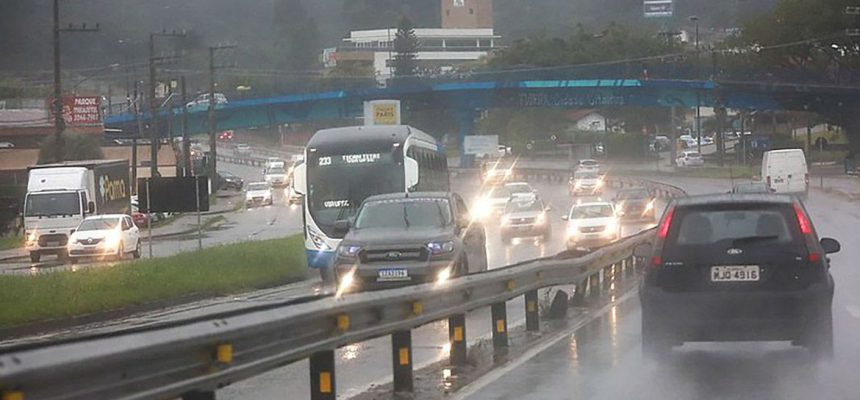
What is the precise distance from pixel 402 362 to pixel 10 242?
5155 centimetres

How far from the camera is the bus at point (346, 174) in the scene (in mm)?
31312

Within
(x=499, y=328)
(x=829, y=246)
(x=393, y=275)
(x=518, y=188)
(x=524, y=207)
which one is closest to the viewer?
(x=829, y=246)

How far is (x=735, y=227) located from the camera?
44.4ft

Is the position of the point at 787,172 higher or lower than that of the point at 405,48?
lower

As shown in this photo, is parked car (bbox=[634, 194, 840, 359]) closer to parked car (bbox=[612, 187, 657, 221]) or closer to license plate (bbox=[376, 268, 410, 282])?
license plate (bbox=[376, 268, 410, 282])

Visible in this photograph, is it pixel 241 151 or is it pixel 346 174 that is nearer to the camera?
pixel 346 174

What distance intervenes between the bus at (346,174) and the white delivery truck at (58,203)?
68.5ft

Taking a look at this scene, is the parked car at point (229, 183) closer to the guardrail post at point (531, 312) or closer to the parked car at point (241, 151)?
the parked car at point (241, 151)

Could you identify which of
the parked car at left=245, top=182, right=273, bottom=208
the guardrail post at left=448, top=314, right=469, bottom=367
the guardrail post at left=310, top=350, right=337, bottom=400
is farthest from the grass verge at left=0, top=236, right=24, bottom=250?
the guardrail post at left=310, top=350, right=337, bottom=400

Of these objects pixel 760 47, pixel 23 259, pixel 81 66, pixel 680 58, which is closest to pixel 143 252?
pixel 23 259

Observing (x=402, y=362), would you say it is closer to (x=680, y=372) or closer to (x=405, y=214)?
(x=680, y=372)

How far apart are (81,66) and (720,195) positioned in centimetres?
12678

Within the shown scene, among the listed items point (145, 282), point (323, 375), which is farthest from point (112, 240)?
point (323, 375)

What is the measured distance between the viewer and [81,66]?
5300 inches
